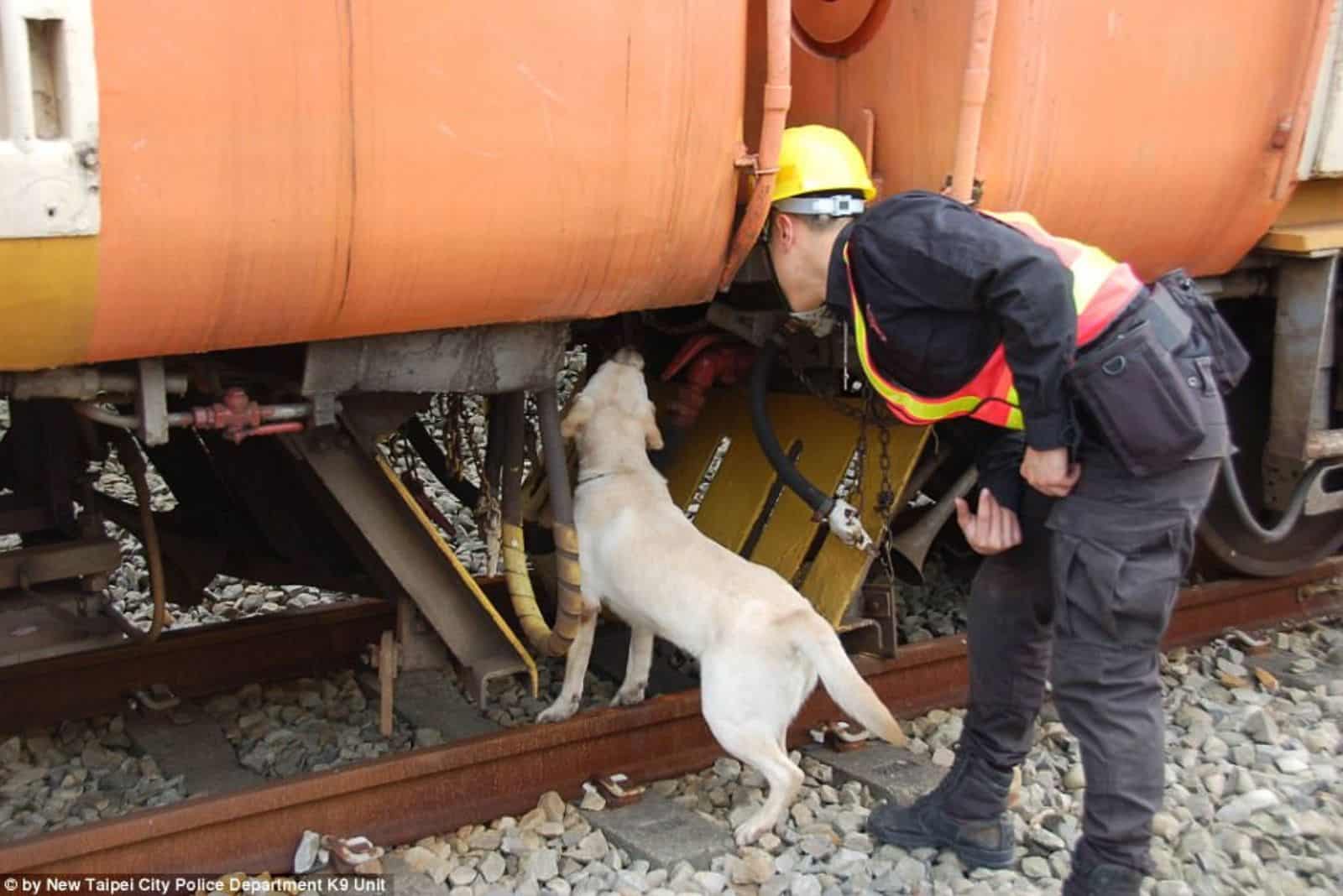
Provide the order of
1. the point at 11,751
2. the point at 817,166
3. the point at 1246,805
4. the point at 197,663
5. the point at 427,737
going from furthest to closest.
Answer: the point at 197,663, the point at 427,737, the point at 11,751, the point at 1246,805, the point at 817,166

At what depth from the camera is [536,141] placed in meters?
2.85

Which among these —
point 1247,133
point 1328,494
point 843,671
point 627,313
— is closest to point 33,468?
point 627,313

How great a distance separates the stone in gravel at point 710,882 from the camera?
11.4 feet

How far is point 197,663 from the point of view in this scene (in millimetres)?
4512

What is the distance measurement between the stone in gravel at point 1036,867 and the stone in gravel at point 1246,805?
0.63 m

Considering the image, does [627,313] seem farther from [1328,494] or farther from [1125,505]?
[1328,494]

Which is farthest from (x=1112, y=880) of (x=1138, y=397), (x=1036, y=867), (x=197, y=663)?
(x=197, y=663)

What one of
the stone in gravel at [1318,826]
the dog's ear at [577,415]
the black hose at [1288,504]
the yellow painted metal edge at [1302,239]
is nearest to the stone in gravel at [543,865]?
the dog's ear at [577,415]

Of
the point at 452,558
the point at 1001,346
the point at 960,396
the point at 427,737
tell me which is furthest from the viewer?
the point at 427,737

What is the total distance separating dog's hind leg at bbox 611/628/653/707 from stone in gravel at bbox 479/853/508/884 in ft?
2.38

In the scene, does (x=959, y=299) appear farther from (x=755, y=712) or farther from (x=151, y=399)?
(x=151, y=399)

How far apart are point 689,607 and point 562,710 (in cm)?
62

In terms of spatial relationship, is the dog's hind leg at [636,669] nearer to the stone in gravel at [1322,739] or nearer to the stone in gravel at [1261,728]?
the stone in gravel at [1261,728]

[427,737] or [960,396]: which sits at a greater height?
[960,396]
